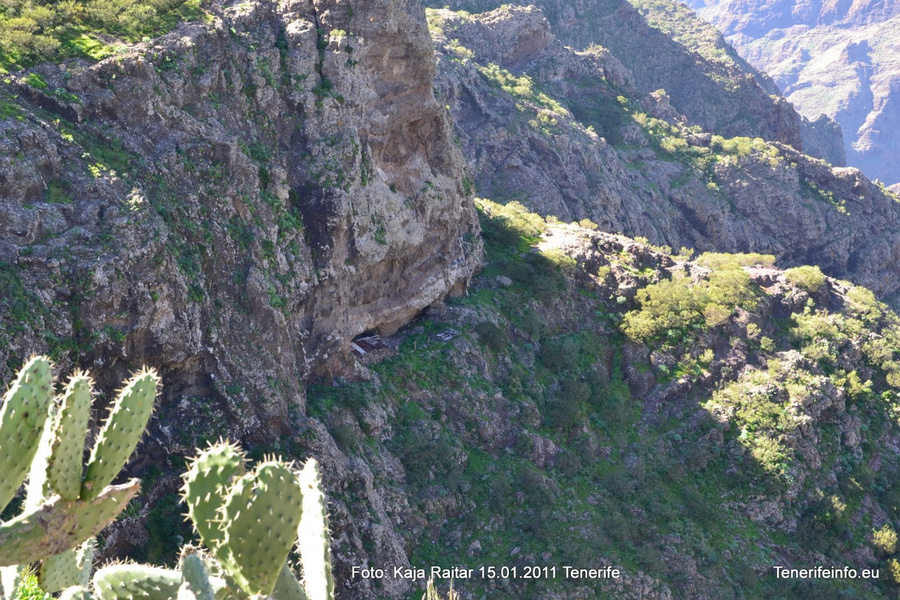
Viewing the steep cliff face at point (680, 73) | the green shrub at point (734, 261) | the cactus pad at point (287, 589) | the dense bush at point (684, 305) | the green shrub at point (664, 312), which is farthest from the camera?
the steep cliff face at point (680, 73)

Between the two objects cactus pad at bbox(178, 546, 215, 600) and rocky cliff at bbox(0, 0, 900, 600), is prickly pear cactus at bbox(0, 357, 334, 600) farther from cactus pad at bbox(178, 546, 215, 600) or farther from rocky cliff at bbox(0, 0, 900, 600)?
rocky cliff at bbox(0, 0, 900, 600)

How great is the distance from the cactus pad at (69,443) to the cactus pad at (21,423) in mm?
171

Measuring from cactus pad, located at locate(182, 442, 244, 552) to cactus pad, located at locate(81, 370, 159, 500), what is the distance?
2.45ft

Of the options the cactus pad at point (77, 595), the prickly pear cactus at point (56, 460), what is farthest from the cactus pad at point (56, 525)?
the cactus pad at point (77, 595)

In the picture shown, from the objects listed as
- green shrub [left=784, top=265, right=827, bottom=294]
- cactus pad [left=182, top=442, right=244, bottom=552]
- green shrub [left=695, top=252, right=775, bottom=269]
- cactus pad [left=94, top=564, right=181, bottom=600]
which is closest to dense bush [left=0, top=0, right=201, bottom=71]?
cactus pad [left=94, top=564, right=181, bottom=600]

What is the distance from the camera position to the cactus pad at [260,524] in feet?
18.8

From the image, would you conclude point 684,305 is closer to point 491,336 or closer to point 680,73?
point 491,336

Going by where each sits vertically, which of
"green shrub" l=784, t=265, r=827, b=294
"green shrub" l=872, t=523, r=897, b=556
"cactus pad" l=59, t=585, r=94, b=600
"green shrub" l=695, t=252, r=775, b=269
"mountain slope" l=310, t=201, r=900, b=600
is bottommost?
"cactus pad" l=59, t=585, r=94, b=600

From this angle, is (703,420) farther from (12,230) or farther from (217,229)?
(12,230)

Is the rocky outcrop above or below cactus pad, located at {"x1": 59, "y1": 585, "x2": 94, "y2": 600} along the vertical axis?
above

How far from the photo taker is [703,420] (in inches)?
1259

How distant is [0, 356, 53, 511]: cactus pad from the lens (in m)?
5.84

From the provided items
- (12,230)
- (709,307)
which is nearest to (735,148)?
(709,307)

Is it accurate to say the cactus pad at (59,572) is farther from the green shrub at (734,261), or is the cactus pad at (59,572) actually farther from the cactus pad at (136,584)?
the green shrub at (734,261)
